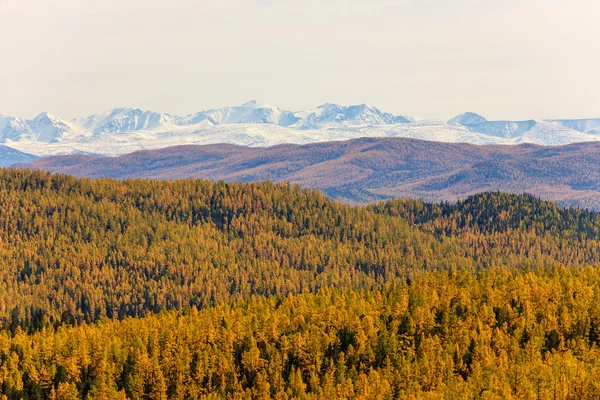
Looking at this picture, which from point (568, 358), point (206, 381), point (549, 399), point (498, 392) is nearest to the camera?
point (549, 399)

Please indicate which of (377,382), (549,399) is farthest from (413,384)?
(549,399)

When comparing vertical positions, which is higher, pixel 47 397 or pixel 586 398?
pixel 586 398

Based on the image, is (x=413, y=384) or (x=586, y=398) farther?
(x=413, y=384)

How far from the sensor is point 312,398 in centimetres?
17875

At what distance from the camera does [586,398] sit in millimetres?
157500

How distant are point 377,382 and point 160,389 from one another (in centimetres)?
4585

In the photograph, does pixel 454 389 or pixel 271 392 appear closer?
pixel 454 389

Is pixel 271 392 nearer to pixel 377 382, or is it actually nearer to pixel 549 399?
pixel 377 382

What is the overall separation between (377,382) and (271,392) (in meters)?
22.6

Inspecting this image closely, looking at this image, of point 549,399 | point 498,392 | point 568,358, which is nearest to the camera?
point 549,399

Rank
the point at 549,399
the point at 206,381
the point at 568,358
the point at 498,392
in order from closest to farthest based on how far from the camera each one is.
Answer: the point at 549,399 < the point at 498,392 < the point at 568,358 < the point at 206,381

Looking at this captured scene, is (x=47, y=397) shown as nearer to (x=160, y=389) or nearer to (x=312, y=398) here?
(x=160, y=389)

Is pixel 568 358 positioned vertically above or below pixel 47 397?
above

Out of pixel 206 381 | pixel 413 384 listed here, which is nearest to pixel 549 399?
pixel 413 384
